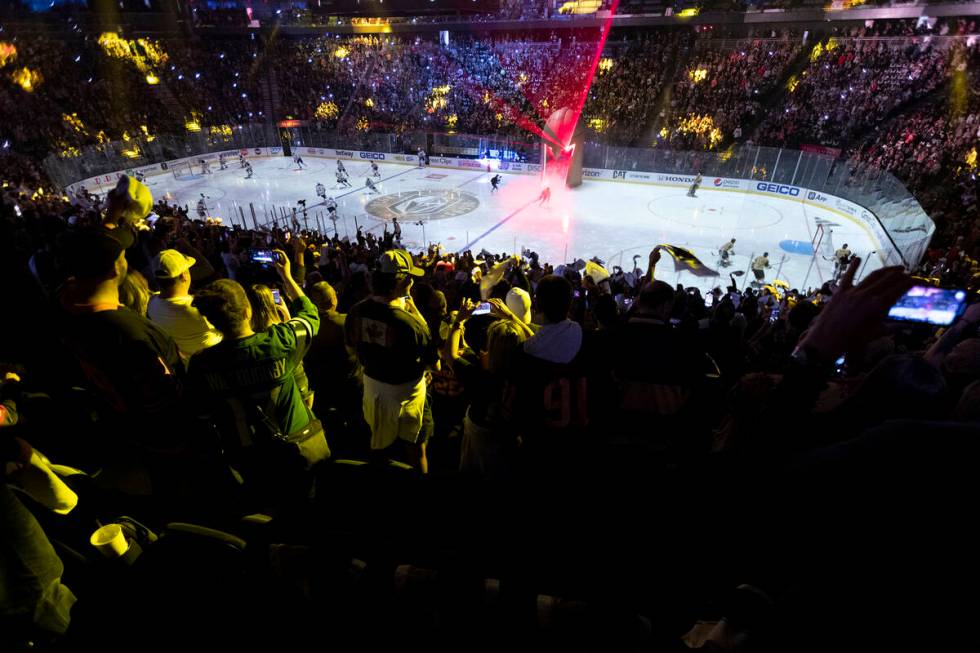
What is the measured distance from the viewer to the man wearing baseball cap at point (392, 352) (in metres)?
3.12

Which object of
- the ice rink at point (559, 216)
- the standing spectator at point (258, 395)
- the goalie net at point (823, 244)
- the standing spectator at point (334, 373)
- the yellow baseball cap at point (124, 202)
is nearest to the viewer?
the standing spectator at point (258, 395)

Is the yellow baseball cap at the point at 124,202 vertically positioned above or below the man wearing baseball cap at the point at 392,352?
above

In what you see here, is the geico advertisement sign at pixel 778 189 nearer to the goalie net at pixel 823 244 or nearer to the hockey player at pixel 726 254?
the goalie net at pixel 823 244

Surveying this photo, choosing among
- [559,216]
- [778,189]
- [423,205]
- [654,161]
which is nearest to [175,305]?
[559,216]

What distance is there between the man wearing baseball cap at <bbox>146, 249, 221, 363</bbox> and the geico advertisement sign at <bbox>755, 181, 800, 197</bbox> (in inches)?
859

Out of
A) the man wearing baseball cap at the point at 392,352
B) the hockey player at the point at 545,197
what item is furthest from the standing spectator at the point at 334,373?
the hockey player at the point at 545,197

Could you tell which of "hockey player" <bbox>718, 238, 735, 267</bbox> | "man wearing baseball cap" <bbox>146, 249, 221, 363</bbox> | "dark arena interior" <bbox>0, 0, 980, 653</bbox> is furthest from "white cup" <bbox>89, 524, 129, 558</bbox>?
"hockey player" <bbox>718, 238, 735, 267</bbox>

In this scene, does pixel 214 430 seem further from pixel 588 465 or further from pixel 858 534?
pixel 858 534

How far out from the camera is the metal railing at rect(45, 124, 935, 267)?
13086 mm

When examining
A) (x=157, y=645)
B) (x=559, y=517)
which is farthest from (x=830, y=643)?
(x=157, y=645)

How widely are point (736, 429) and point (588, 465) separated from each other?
31.2 inches

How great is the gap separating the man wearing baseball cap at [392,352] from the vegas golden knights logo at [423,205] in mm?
15860

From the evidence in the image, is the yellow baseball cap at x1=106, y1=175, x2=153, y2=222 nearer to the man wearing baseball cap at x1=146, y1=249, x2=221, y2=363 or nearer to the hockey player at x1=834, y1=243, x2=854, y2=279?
the man wearing baseball cap at x1=146, y1=249, x2=221, y2=363

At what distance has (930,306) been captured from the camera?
8.05ft
